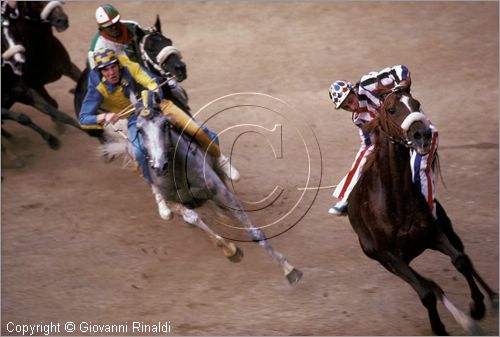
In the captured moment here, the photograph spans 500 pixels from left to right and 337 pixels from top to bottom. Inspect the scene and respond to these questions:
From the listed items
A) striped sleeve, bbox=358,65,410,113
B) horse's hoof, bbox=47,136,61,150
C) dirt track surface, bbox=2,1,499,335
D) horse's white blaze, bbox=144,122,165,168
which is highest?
striped sleeve, bbox=358,65,410,113

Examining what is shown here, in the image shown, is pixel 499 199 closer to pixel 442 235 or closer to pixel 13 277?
pixel 442 235

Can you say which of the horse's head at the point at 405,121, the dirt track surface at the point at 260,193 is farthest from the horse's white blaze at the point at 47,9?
the horse's head at the point at 405,121

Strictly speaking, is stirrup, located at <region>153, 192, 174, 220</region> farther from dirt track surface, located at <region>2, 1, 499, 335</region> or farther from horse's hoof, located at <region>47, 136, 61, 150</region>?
horse's hoof, located at <region>47, 136, 61, 150</region>

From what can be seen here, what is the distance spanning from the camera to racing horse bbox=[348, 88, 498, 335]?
20.9 feet

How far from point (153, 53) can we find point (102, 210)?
6.17 feet

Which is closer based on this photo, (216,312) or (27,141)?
(216,312)

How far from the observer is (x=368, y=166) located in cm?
669

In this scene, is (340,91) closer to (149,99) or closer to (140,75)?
(149,99)

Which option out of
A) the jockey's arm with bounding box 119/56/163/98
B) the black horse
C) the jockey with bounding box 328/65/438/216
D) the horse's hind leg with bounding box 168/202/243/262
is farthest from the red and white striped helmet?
the black horse

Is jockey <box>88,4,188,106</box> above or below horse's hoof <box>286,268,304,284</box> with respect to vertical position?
above

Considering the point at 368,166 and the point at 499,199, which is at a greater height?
the point at 368,166

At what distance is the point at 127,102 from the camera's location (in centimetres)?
883

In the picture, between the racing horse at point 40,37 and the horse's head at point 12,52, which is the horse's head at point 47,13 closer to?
the racing horse at point 40,37

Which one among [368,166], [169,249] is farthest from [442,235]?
[169,249]
